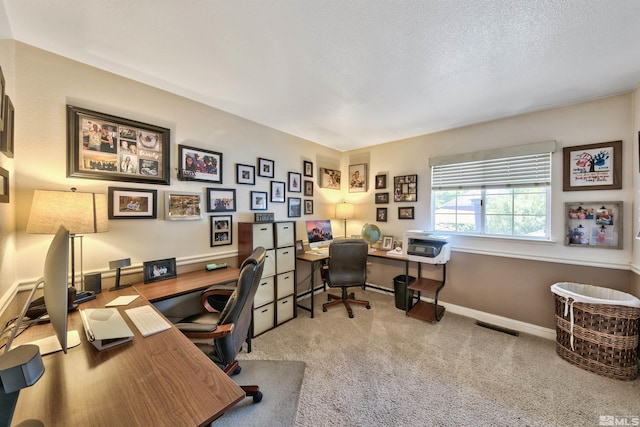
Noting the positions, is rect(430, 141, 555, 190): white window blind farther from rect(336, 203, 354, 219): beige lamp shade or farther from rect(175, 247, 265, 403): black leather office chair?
rect(175, 247, 265, 403): black leather office chair

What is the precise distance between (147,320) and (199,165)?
63.3 inches

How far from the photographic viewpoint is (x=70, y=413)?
2.27 ft

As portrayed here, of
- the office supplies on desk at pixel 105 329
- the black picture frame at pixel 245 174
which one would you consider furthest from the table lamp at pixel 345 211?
the office supplies on desk at pixel 105 329

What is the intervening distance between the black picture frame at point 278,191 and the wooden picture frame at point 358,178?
1.43 m

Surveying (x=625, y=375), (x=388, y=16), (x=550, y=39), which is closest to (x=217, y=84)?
(x=388, y=16)

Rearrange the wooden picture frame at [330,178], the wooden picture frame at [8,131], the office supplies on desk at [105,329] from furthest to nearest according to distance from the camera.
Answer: the wooden picture frame at [330,178] < the wooden picture frame at [8,131] < the office supplies on desk at [105,329]

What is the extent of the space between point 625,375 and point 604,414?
57 cm

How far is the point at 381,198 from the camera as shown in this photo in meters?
3.84

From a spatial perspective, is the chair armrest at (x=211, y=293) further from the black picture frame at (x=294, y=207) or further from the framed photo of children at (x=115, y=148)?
the black picture frame at (x=294, y=207)

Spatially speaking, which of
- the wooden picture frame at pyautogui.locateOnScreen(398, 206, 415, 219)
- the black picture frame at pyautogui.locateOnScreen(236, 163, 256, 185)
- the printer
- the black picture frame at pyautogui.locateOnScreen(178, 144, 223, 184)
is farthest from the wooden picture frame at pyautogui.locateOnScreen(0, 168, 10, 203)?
the wooden picture frame at pyautogui.locateOnScreen(398, 206, 415, 219)

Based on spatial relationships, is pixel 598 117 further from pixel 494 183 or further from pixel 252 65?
pixel 252 65

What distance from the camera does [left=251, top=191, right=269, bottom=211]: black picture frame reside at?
296cm

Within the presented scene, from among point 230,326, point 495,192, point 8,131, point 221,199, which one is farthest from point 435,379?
point 8,131

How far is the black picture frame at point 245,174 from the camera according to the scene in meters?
2.79
